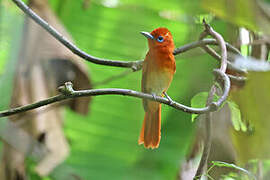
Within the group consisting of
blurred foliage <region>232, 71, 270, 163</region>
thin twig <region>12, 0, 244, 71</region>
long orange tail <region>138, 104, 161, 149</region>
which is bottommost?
long orange tail <region>138, 104, 161, 149</region>

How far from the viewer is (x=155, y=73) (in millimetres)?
1433

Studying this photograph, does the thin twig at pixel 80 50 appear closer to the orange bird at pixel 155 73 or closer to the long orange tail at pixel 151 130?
the orange bird at pixel 155 73

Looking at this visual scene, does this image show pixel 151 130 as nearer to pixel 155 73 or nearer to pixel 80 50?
pixel 155 73

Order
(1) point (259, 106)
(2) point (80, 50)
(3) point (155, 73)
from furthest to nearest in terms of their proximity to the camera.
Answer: (3) point (155, 73) → (2) point (80, 50) → (1) point (259, 106)

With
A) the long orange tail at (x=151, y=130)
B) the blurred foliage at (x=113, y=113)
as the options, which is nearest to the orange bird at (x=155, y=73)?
the long orange tail at (x=151, y=130)

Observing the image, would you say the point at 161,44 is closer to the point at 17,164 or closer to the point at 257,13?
the point at 17,164

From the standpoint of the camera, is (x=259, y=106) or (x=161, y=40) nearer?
(x=259, y=106)

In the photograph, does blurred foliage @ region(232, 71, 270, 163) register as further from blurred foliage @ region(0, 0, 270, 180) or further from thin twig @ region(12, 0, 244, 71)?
blurred foliage @ region(0, 0, 270, 180)

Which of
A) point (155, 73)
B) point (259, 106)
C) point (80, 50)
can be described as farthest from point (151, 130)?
point (259, 106)

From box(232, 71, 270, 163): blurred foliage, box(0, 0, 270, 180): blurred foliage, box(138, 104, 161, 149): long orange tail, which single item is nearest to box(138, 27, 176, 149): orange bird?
box(138, 104, 161, 149): long orange tail

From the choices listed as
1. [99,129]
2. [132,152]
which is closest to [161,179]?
[132,152]

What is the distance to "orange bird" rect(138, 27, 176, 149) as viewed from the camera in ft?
4.27

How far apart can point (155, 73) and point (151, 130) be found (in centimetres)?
22

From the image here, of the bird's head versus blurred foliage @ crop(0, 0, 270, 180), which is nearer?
the bird's head
